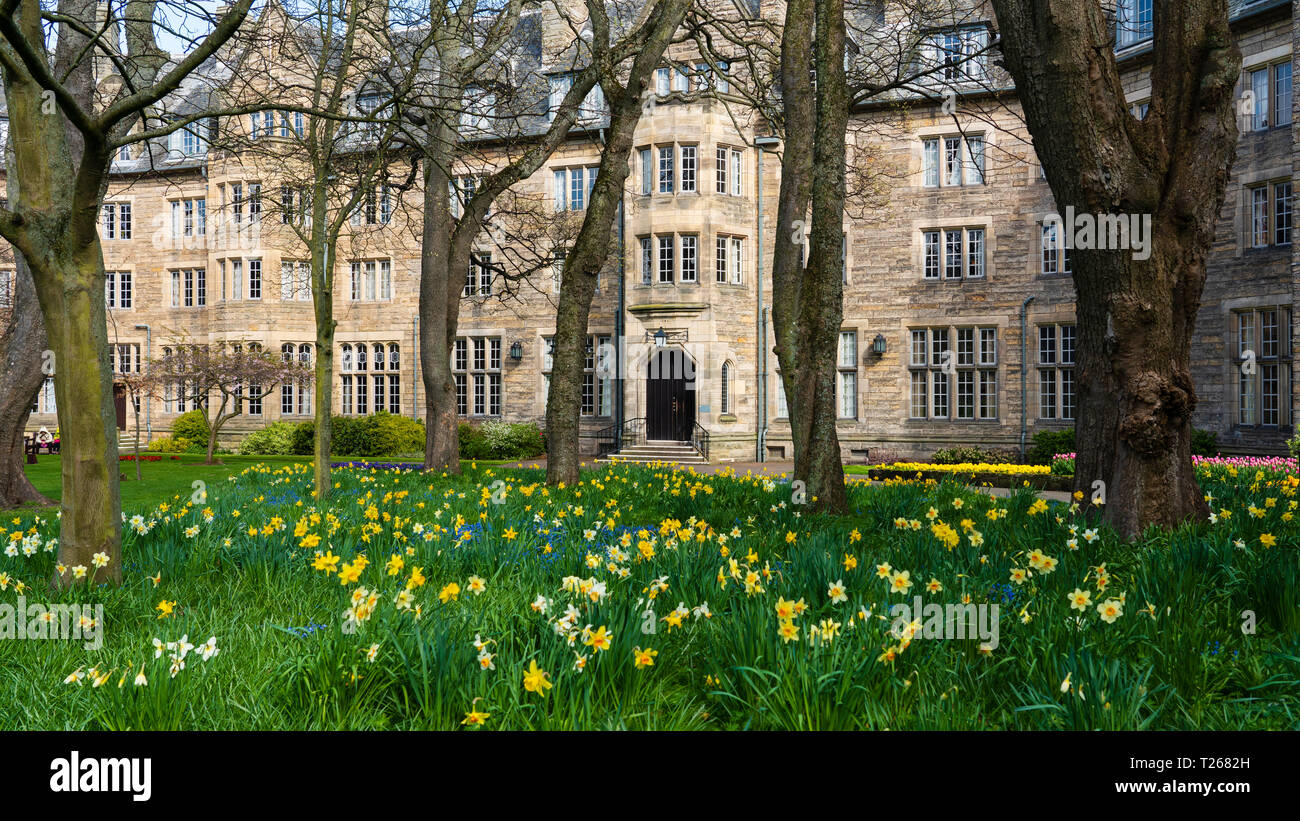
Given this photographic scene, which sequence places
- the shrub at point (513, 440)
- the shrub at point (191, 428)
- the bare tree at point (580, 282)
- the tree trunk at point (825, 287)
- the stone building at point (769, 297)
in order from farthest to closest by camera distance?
the shrub at point (191, 428) → the shrub at point (513, 440) → the stone building at point (769, 297) → the bare tree at point (580, 282) → the tree trunk at point (825, 287)

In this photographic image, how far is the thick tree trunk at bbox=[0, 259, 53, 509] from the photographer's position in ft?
41.9

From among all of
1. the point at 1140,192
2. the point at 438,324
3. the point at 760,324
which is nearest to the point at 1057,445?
the point at 760,324

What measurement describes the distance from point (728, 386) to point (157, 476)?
15.6 meters

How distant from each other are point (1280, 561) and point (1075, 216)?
10.2 ft

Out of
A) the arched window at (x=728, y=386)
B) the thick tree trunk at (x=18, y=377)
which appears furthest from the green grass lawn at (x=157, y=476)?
the arched window at (x=728, y=386)

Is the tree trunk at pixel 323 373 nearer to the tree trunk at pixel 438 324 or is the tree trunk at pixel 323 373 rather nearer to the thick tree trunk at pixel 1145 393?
the tree trunk at pixel 438 324

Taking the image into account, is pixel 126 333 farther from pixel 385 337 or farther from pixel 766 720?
pixel 766 720

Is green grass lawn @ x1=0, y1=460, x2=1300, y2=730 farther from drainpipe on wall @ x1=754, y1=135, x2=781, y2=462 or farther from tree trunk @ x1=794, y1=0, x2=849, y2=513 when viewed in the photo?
drainpipe on wall @ x1=754, y1=135, x2=781, y2=462

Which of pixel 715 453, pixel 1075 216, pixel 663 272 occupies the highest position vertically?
pixel 663 272

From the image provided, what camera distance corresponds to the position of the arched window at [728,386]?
28281 mm

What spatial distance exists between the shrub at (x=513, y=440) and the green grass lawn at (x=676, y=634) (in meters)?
22.1

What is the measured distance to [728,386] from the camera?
93.2 ft
